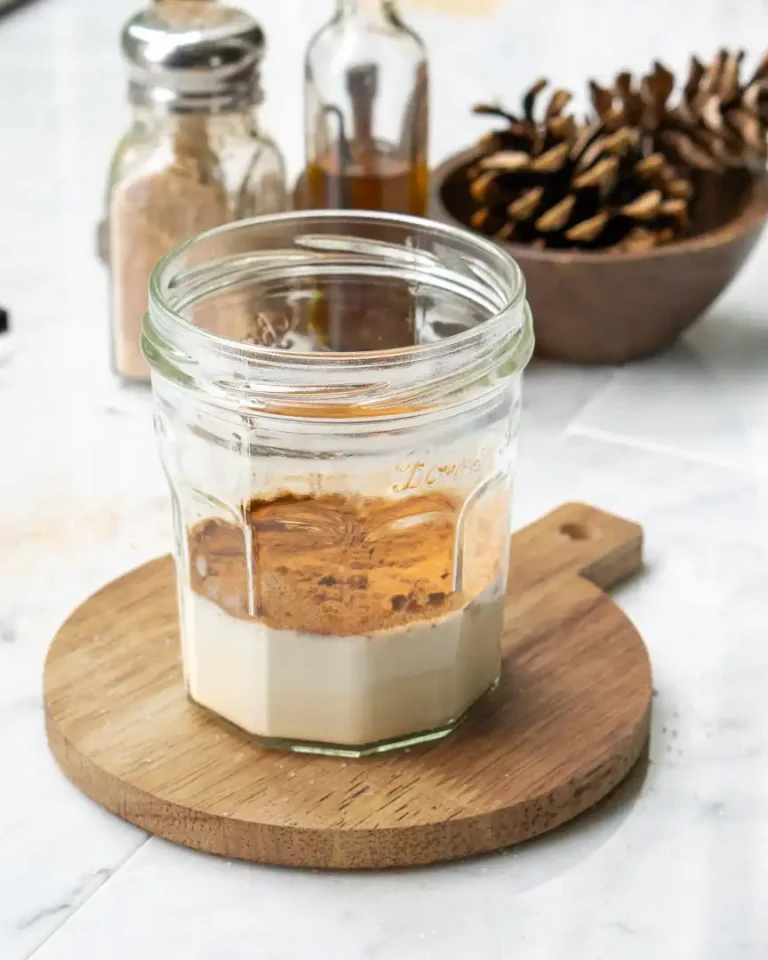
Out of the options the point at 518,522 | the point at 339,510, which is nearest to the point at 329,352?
the point at 339,510

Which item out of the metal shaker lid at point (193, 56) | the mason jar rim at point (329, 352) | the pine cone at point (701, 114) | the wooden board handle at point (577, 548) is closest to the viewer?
the mason jar rim at point (329, 352)

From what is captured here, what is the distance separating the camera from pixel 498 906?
574 mm

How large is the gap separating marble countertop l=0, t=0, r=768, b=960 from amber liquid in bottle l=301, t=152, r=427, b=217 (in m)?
0.15

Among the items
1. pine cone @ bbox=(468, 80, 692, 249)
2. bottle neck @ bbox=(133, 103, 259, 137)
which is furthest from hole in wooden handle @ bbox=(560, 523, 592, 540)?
bottle neck @ bbox=(133, 103, 259, 137)

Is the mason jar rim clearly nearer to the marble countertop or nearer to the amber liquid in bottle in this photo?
the marble countertop

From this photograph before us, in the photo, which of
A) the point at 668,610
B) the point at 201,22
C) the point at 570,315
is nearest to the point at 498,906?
the point at 668,610

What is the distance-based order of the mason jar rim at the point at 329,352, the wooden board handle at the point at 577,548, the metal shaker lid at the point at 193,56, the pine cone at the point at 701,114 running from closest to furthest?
the mason jar rim at the point at 329,352, the wooden board handle at the point at 577,548, the metal shaker lid at the point at 193,56, the pine cone at the point at 701,114

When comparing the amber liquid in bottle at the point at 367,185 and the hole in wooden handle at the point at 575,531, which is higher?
the amber liquid in bottle at the point at 367,185

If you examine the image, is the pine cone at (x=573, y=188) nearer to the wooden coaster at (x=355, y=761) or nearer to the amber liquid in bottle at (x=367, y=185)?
the amber liquid in bottle at (x=367, y=185)

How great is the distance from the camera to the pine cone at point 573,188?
98 centimetres

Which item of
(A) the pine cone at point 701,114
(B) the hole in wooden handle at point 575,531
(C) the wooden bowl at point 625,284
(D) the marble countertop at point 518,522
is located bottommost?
(D) the marble countertop at point 518,522

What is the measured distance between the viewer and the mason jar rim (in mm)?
564

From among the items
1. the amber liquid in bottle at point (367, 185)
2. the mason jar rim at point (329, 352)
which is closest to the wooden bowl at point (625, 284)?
the amber liquid in bottle at point (367, 185)

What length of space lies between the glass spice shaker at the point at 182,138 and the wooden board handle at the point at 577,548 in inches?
12.2
